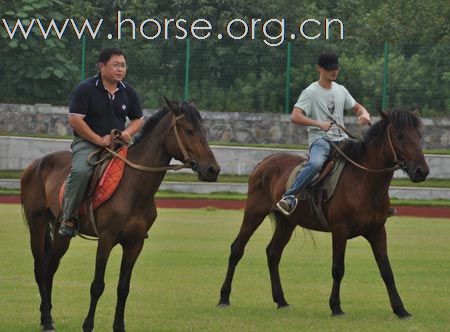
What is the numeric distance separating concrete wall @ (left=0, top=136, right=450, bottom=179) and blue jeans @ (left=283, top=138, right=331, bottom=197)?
73.1 feet

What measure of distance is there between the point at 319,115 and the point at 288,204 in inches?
41.6

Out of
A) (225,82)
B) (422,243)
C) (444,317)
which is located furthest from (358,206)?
(225,82)

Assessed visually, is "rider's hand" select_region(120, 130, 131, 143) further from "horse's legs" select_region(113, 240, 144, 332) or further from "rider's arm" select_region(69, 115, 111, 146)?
"horse's legs" select_region(113, 240, 144, 332)

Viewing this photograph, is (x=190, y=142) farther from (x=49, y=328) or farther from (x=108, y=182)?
(x=49, y=328)

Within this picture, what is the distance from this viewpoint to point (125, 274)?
1175 centimetres

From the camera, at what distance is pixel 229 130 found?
132 ft

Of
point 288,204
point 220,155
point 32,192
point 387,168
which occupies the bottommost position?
point 220,155

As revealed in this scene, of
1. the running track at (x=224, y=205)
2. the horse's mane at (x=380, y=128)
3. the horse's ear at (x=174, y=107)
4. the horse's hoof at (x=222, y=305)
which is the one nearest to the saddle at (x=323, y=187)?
the horse's mane at (x=380, y=128)

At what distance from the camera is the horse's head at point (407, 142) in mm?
13297

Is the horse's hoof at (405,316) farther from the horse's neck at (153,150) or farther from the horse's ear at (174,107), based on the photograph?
the horse's ear at (174,107)

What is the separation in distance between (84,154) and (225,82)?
2730 cm

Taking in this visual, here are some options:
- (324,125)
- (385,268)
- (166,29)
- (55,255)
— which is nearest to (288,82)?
(166,29)

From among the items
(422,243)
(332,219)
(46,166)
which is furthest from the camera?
(422,243)

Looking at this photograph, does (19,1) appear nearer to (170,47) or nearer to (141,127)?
(170,47)
